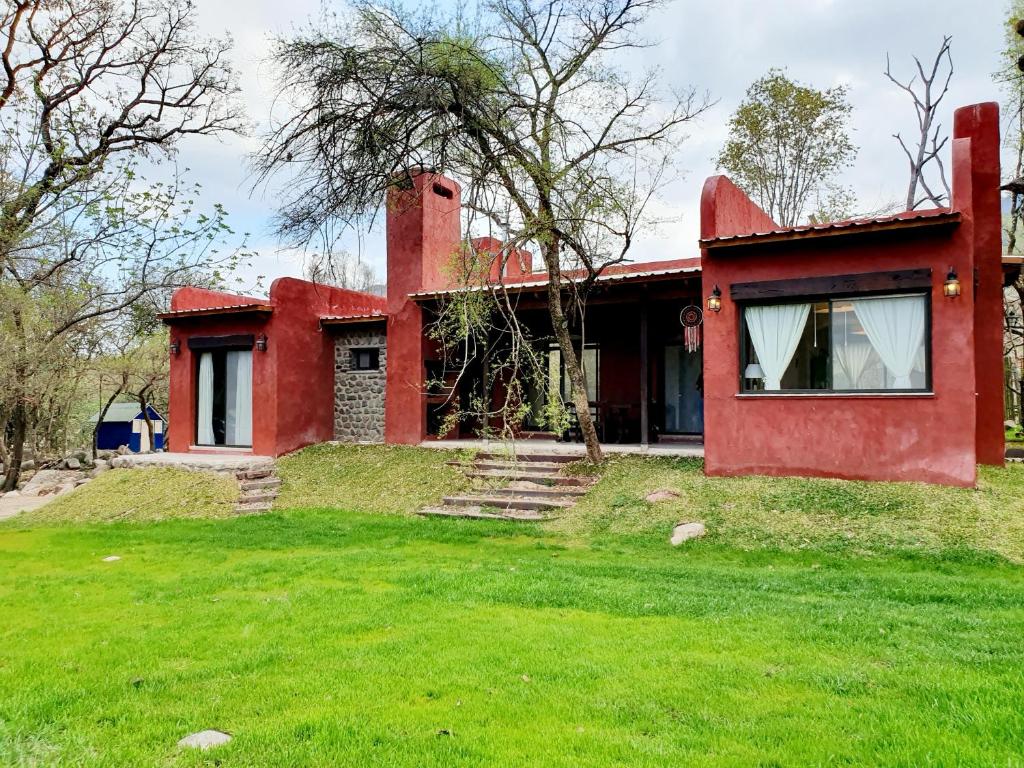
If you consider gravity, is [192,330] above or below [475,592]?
above

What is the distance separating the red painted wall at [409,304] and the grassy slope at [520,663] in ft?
22.8

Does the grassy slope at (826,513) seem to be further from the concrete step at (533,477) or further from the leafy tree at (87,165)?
the leafy tree at (87,165)

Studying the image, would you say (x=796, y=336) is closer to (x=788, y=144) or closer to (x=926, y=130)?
(x=788, y=144)

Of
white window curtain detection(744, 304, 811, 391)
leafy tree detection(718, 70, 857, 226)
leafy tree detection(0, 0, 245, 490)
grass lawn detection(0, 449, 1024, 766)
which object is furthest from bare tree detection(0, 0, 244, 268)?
leafy tree detection(718, 70, 857, 226)

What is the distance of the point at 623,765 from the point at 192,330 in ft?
46.3

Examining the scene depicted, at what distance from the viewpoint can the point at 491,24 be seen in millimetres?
10094

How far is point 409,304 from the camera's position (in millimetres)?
13656

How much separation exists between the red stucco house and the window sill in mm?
18

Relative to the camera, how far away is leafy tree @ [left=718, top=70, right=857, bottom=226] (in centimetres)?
2055

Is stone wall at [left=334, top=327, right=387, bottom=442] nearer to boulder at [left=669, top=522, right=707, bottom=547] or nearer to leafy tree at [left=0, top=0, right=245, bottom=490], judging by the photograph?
leafy tree at [left=0, top=0, right=245, bottom=490]

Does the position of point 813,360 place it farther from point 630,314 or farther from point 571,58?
point 571,58

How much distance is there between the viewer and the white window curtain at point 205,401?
14.4 meters

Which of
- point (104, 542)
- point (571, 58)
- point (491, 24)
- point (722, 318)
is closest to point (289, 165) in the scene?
point (491, 24)

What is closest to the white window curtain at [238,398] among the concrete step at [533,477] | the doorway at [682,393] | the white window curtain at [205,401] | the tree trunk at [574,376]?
the white window curtain at [205,401]
